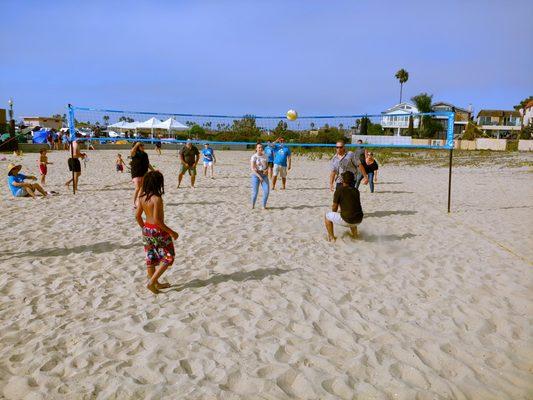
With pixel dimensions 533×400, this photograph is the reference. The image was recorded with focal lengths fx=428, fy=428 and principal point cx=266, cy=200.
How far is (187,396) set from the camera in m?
2.54

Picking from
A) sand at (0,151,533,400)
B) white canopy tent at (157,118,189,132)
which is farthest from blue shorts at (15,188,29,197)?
white canopy tent at (157,118,189,132)

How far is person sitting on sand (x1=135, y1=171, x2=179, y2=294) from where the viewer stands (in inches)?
152

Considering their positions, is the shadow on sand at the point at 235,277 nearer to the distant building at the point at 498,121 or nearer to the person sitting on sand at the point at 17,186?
the person sitting on sand at the point at 17,186

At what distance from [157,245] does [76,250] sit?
1.99 metres

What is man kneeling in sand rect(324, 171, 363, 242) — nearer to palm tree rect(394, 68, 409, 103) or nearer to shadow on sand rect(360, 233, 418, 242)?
shadow on sand rect(360, 233, 418, 242)

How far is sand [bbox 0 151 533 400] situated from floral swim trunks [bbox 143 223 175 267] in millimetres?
345

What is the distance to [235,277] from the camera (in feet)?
14.9

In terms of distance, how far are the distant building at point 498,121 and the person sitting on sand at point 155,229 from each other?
72151 mm

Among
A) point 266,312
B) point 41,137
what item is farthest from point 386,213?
point 41,137

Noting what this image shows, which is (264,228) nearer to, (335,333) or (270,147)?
(335,333)

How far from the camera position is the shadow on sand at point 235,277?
430 cm

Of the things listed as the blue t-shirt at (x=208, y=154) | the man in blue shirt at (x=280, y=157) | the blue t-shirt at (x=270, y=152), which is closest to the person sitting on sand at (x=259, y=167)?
the man in blue shirt at (x=280, y=157)

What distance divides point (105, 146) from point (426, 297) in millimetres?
31208

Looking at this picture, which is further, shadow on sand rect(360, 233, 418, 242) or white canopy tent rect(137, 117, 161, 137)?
white canopy tent rect(137, 117, 161, 137)
